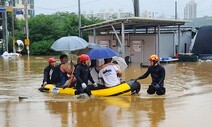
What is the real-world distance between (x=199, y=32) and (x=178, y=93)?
22530 millimetres

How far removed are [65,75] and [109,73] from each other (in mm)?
2066

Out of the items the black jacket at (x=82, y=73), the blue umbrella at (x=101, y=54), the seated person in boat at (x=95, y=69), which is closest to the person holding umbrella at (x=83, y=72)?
the black jacket at (x=82, y=73)

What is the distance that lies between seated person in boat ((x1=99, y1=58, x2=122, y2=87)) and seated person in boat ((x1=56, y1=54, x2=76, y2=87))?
134cm

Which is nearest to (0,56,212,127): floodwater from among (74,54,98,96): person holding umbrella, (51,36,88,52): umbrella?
(74,54,98,96): person holding umbrella

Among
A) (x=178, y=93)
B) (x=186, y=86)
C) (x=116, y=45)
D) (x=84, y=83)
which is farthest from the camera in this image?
(x=116, y=45)

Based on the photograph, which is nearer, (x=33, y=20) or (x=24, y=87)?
(x=24, y=87)

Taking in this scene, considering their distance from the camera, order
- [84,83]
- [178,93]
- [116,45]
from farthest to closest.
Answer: [116,45]
[178,93]
[84,83]

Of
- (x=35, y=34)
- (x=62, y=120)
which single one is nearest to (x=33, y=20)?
(x=35, y=34)

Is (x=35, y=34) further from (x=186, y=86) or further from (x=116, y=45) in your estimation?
(x=186, y=86)

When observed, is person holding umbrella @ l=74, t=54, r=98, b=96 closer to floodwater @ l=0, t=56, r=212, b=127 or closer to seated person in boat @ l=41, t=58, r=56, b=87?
floodwater @ l=0, t=56, r=212, b=127

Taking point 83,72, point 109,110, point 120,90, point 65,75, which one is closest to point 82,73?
point 83,72

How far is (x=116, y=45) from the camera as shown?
3228 cm

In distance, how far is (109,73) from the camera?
12.1m

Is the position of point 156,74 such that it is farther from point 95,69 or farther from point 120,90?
point 95,69
